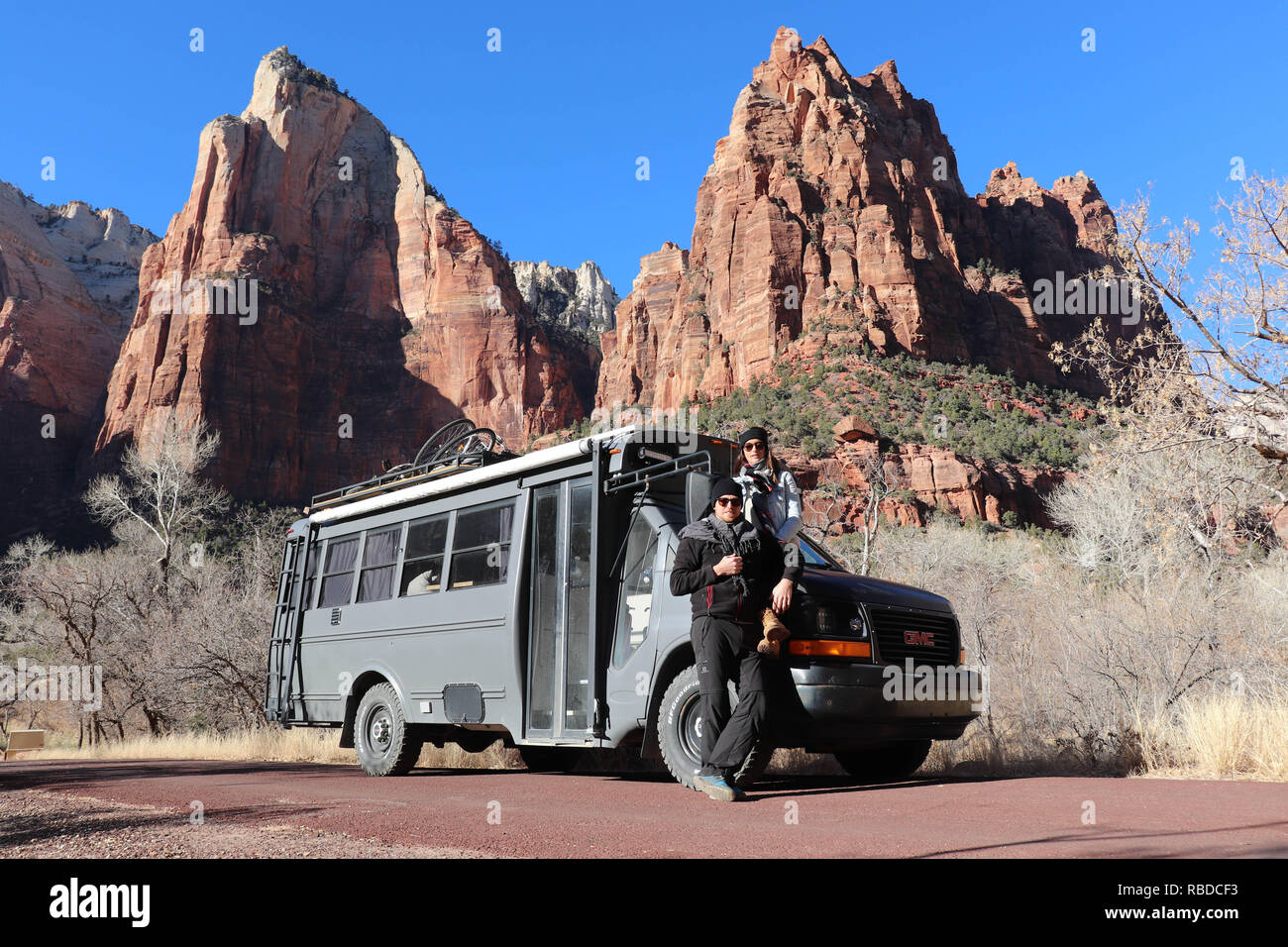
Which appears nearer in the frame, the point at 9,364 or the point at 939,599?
the point at 939,599

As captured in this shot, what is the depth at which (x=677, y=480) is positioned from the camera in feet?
26.2

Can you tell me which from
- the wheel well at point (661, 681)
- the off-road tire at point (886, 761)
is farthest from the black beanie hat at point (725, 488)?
the off-road tire at point (886, 761)

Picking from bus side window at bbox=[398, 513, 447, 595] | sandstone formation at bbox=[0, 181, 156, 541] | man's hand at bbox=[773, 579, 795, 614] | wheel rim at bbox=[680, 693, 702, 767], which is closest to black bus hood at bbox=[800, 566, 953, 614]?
man's hand at bbox=[773, 579, 795, 614]

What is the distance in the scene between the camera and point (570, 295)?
15788 centimetres

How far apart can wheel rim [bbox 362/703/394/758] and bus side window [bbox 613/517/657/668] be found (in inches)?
142

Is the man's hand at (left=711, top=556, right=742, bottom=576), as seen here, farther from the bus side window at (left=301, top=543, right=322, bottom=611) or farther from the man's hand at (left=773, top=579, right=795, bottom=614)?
the bus side window at (left=301, top=543, right=322, bottom=611)

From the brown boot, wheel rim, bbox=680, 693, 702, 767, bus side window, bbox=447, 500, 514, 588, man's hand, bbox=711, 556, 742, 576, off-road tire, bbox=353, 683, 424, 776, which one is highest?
bus side window, bbox=447, 500, 514, 588

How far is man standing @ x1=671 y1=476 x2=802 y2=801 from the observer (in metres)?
5.88

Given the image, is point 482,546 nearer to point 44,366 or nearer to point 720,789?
point 720,789

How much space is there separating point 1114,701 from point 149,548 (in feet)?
127

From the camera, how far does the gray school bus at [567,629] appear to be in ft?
21.3

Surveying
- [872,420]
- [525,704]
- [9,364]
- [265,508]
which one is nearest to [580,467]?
[525,704]

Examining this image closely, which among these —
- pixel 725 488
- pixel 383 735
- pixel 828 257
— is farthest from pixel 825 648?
pixel 828 257

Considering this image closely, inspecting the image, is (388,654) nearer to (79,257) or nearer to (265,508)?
(265,508)
